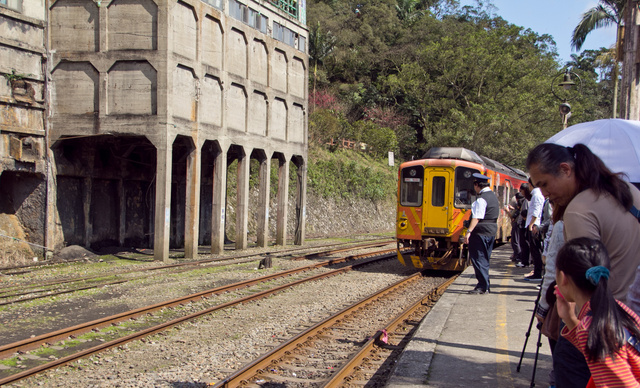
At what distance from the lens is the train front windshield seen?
543 inches

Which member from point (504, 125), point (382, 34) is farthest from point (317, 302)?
point (382, 34)

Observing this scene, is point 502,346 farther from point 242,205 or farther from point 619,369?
point 242,205

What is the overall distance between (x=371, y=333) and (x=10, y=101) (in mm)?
13541

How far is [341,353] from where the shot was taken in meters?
7.05

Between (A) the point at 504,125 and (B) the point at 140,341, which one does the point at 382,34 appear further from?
(B) the point at 140,341

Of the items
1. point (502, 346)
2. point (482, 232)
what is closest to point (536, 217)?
point (482, 232)

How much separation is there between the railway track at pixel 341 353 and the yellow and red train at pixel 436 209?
387cm

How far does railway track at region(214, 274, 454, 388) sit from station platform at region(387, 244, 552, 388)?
511 mm

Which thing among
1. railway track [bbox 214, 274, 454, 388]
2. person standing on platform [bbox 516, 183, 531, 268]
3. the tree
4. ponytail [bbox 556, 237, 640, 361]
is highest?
the tree

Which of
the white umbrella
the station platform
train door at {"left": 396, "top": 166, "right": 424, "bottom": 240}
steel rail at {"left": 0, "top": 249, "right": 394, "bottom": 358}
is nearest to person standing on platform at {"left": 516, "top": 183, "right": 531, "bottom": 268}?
train door at {"left": 396, "top": 166, "right": 424, "bottom": 240}

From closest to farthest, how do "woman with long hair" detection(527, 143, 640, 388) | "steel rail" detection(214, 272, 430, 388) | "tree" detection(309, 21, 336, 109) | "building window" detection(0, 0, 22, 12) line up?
"woman with long hair" detection(527, 143, 640, 388)
"steel rail" detection(214, 272, 430, 388)
"building window" detection(0, 0, 22, 12)
"tree" detection(309, 21, 336, 109)

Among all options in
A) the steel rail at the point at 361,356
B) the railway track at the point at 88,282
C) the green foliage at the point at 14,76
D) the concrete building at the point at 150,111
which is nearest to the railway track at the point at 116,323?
the railway track at the point at 88,282

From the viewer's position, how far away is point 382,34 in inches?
2266

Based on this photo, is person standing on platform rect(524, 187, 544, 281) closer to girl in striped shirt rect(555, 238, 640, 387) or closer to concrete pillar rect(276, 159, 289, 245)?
girl in striped shirt rect(555, 238, 640, 387)
